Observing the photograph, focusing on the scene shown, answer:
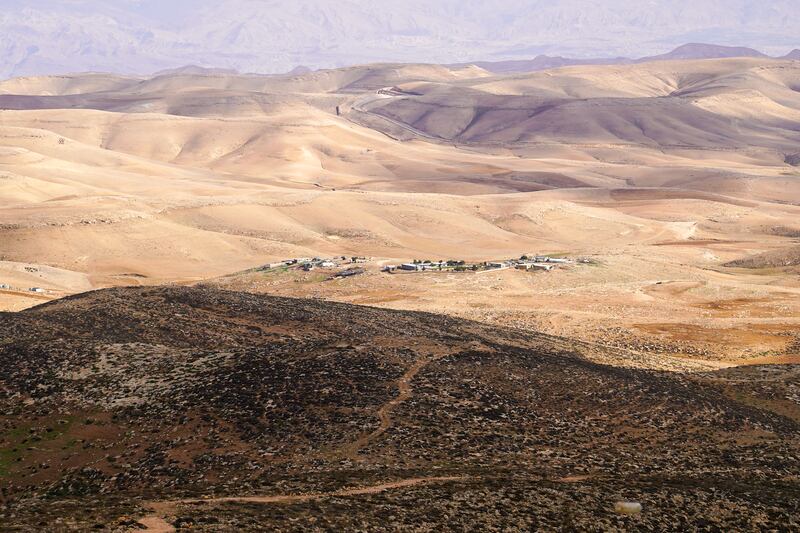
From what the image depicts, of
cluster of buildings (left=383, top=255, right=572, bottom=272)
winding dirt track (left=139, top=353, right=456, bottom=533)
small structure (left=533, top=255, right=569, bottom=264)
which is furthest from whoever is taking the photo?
small structure (left=533, top=255, right=569, bottom=264)

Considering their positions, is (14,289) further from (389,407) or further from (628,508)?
(628,508)

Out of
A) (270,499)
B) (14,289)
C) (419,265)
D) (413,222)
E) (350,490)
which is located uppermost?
(270,499)

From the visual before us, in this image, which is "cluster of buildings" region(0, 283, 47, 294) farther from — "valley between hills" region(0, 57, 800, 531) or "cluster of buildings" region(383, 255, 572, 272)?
"cluster of buildings" region(383, 255, 572, 272)

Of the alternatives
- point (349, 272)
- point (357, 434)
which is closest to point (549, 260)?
point (349, 272)

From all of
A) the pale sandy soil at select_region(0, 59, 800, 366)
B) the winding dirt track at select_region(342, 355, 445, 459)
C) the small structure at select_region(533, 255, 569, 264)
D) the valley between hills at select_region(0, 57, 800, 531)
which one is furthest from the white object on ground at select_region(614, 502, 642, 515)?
the small structure at select_region(533, 255, 569, 264)

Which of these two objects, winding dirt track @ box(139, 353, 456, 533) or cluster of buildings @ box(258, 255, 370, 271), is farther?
cluster of buildings @ box(258, 255, 370, 271)

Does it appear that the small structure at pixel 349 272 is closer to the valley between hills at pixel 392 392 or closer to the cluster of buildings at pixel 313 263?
the valley between hills at pixel 392 392

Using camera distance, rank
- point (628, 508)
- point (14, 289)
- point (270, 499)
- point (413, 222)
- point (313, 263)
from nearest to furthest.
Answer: point (270, 499) → point (628, 508) → point (14, 289) → point (313, 263) → point (413, 222)

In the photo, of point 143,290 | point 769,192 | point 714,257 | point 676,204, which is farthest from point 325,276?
point 769,192

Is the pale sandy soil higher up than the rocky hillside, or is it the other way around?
the rocky hillside

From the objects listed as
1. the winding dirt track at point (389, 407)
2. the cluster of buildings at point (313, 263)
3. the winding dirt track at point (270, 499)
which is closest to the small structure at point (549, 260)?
the cluster of buildings at point (313, 263)
